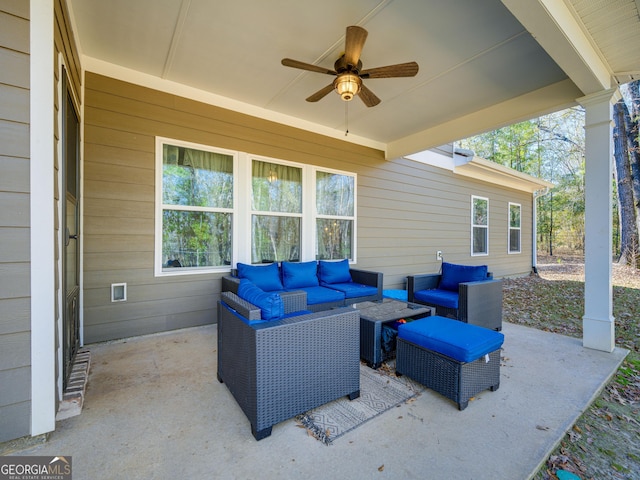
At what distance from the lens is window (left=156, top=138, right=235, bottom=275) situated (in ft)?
11.5

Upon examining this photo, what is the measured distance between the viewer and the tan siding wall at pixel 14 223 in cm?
153

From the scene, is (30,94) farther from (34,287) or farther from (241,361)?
(241,361)

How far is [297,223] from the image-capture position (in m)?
4.64

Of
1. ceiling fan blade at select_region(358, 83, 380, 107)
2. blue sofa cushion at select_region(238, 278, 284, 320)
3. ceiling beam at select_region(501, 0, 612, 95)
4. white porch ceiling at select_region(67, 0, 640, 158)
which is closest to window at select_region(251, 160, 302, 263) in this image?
white porch ceiling at select_region(67, 0, 640, 158)

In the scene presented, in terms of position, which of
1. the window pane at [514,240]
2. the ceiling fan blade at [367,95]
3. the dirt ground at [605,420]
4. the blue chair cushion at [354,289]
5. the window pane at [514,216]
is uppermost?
the ceiling fan blade at [367,95]

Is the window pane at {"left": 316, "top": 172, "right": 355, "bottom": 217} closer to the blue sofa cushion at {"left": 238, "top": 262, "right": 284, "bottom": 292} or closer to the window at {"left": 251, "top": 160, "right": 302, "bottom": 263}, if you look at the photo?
the window at {"left": 251, "top": 160, "right": 302, "bottom": 263}

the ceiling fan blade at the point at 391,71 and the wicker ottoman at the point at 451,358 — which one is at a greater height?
the ceiling fan blade at the point at 391,71

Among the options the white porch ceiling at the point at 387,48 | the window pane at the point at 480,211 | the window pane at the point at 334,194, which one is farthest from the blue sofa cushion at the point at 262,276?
the window pane at the point at 480,211

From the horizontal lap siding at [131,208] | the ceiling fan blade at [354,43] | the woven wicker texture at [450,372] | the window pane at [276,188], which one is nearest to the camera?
the woven wicker texture at [450,372]

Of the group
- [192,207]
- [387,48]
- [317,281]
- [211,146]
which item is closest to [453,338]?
[317,281]

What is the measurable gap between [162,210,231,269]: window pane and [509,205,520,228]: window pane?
8.86m

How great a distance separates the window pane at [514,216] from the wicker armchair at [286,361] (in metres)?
9.06

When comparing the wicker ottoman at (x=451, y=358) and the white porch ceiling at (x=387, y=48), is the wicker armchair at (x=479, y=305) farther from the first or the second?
the white porch ceiling at (x=387, y=48)

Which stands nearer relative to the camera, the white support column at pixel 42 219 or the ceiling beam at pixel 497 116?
the white support column at pixel 42 219
